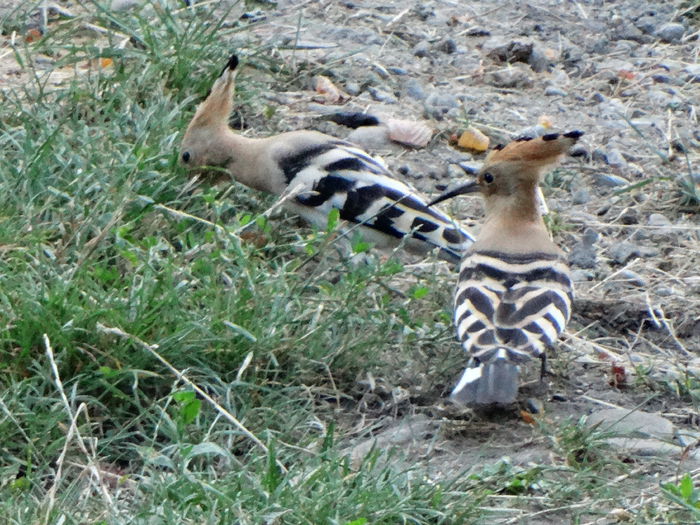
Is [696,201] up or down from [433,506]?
down

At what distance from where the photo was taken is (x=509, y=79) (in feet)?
19.1

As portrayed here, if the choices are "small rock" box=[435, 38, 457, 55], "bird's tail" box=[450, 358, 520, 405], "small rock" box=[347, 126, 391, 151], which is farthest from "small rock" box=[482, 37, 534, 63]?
"bird's tail" box=[450, 358, 520, 405]

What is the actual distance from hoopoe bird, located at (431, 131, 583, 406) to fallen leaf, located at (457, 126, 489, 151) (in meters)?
0.69

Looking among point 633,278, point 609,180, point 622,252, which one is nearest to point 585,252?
point 622,252

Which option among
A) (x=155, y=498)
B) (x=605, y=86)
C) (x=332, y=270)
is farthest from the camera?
(x=605, y=86)

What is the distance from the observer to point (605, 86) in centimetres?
583

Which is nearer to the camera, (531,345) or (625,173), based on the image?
(531,345)

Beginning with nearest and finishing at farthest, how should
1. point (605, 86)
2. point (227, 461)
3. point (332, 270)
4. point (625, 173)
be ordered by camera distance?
1. point (227, 461)
2. point (332, 270)
3. point (625, 173)
4. point (605, 86)

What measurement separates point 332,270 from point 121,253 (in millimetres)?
665

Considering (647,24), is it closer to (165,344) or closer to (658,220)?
(658,220)

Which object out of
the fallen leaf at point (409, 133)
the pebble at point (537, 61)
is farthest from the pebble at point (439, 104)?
the pebble at point (537, 61)

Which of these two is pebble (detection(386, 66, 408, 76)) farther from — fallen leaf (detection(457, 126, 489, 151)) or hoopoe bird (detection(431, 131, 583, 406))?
hoopoe bird (detection(431, 131, 583, 406))

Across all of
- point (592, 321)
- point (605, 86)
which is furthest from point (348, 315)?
point (605, 86)

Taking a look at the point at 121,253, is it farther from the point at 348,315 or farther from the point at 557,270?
the point at 557,270
